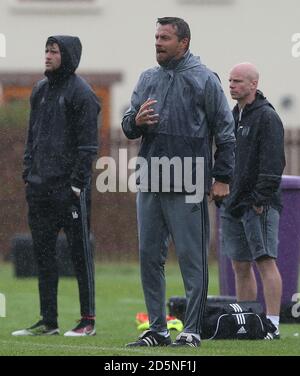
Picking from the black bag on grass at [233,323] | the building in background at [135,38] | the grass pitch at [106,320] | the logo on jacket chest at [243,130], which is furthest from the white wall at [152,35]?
the black bag on grass at [233,323]

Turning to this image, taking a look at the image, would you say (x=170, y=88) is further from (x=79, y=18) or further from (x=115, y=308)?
(x=79, y=18)

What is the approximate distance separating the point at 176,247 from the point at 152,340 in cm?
60

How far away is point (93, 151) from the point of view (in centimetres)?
1091

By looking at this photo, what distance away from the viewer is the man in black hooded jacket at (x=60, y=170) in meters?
10.9

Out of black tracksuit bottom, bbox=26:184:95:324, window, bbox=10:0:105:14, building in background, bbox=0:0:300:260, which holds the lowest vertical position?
black tracksuit bottom, bbox=26:184:95:324

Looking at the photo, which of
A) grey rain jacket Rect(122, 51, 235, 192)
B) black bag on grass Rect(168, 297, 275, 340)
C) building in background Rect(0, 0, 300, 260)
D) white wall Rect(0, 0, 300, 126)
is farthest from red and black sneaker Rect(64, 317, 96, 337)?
white wall Rect(0, 0, 300, 126)

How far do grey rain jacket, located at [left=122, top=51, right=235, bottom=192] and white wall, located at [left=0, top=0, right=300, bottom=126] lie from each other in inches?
645

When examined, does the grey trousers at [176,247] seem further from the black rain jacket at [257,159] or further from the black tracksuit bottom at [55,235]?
the black tracksuit bottom at [55,235]

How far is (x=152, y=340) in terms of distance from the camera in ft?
31.8

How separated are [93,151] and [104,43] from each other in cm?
1579

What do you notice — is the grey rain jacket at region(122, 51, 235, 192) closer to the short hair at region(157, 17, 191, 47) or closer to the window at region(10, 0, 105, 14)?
the short hair at region(157, 17, 191, 47)

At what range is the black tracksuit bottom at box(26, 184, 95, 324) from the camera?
10.9 m

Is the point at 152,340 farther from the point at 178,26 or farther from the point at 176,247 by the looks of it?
the point at 178,26
